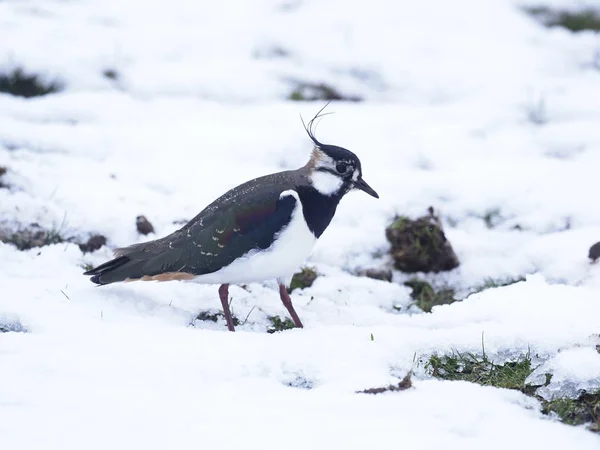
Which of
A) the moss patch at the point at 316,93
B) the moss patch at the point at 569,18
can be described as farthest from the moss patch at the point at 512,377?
the moss patch at the point at 569,18

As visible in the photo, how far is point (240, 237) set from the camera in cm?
425

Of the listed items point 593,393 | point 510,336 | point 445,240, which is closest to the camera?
point 593,393

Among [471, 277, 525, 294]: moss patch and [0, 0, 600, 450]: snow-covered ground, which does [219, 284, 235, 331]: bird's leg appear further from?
[471, 277, 525, 294]: moss patch

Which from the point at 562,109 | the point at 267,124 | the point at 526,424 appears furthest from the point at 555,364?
the point at 562,109

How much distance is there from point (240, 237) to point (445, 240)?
5.98 feet

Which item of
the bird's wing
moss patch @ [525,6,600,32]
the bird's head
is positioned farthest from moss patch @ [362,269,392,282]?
moss patch @ [525,6,600,32]

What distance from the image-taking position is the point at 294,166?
6.89m

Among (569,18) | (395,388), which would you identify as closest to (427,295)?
(395,388)

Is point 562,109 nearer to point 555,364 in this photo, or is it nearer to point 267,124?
point 267,124

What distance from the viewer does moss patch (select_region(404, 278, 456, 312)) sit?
5047 millimetres

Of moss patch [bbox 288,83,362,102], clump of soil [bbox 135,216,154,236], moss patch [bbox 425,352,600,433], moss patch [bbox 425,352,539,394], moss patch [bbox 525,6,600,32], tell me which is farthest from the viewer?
moss patch [bbox 525,6,600,32]

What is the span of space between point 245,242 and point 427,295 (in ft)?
5.22

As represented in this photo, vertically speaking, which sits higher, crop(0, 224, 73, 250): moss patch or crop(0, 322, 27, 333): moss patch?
crop(0, 322, 27, 333): moss patch

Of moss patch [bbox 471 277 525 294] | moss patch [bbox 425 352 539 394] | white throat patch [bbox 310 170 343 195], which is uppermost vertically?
white throat patch [bbox 310 170 343 195]
